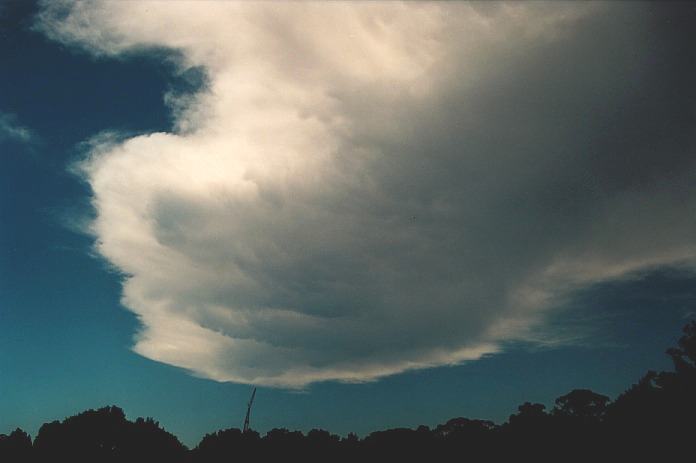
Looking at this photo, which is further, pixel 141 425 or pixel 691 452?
pixel 141 425

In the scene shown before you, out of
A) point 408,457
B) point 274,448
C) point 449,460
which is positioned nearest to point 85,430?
point 274,448

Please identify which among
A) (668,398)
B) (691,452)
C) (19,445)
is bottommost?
(19,445)

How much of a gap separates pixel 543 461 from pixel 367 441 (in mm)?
38824

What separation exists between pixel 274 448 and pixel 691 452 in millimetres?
66349

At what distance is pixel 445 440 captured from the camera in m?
87.9

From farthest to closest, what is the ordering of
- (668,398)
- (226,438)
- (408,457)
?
(226,438) → (408,457) → (668,398)

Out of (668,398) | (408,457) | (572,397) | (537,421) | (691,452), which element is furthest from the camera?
(572,397)

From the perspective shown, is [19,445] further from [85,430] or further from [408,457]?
[408,457]

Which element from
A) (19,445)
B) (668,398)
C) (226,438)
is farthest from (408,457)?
(19,445)

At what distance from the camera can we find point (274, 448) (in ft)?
297

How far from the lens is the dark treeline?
183 ft

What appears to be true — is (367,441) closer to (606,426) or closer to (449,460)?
(449,460)

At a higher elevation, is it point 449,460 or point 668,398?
point 668,398

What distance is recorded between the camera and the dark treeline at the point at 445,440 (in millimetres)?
55772
